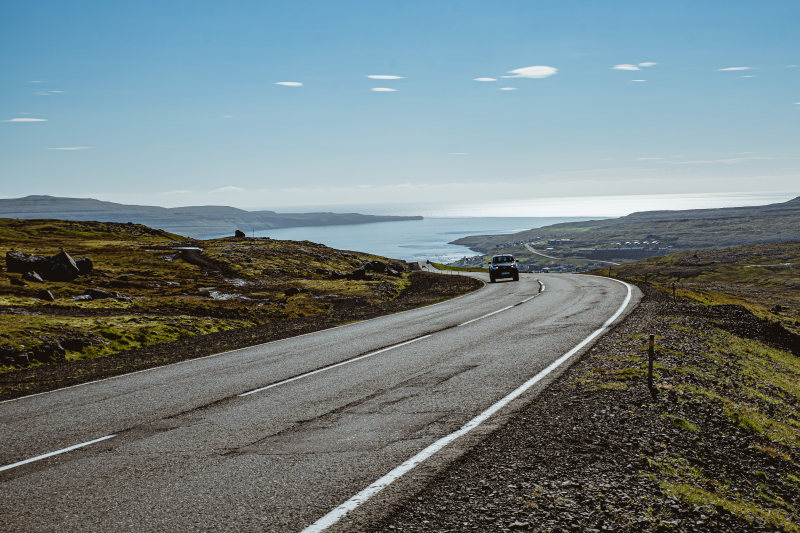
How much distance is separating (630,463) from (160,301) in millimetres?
29152

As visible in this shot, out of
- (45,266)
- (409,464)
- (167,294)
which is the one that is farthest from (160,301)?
(409,464)

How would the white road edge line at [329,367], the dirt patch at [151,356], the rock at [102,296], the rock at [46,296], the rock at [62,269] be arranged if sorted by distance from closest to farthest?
the white road edge line at [329,367]
the dirt patch at [151,356]
the rock at [46,296]
the rock at [102,296]
the rock at [62,269]

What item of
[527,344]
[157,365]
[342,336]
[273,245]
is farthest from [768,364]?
[273,245]

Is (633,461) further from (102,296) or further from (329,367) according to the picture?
(102,296)

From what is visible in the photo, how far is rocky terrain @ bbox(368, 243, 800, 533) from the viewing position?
549cm

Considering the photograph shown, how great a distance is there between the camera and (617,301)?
26.8 metres

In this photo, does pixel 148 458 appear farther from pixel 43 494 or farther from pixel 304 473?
pixel 304 473

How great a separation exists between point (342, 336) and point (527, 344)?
6847 millimetres

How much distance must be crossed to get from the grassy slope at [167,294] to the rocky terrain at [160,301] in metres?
0.08

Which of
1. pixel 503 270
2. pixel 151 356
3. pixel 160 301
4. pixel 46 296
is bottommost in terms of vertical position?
pixel 151 356

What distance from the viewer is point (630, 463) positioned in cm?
677

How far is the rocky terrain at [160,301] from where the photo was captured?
17625mm

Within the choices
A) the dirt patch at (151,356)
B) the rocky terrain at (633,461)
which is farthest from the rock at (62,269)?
the rocky terrain at (633,461)

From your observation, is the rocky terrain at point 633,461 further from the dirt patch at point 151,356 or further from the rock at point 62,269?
the rock at point 62,269
